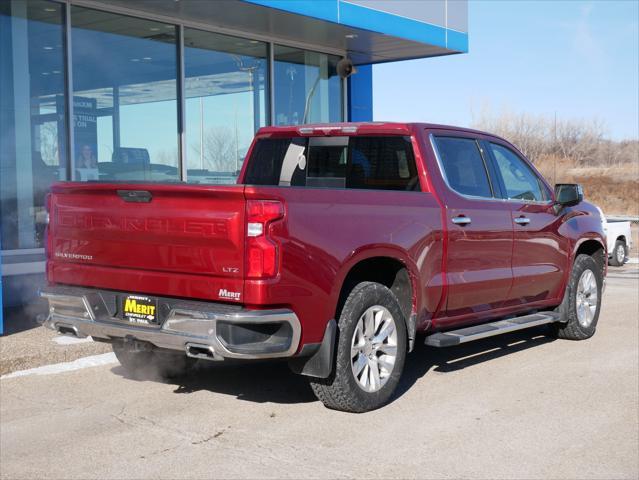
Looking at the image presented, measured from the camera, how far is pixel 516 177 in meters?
8.12

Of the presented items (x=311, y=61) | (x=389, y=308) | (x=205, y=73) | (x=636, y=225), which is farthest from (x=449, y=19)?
(x=636, y=225)

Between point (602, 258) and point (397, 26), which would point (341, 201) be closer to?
point (602, 258)

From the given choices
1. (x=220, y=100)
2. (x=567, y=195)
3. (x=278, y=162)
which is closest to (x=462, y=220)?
(x=278, y=162)

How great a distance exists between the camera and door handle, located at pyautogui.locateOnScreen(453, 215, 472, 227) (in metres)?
6.92

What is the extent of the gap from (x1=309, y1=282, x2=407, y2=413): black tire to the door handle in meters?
0.99

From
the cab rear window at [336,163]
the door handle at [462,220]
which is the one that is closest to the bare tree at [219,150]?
the cab rear window at [336,163]

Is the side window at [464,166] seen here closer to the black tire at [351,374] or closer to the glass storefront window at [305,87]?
the black tire at [351,374]

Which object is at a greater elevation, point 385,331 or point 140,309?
point 140,309

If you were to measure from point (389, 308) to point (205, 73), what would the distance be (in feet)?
26.4

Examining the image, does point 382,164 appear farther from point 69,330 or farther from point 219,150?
point 219,150

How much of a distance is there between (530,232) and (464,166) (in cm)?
105

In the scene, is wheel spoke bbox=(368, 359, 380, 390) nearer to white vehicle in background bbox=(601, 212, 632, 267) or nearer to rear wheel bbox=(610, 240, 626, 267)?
white vehicle in background bbox=(601, 212, 632, 267)

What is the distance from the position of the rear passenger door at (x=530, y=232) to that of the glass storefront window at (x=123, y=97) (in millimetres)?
5776

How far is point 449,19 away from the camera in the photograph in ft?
47.5
